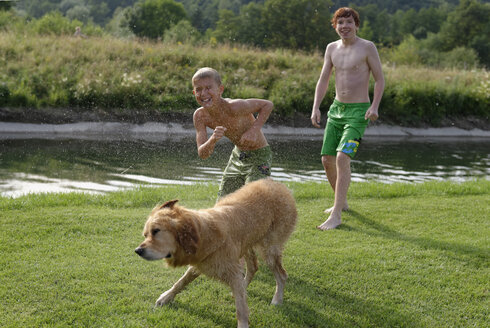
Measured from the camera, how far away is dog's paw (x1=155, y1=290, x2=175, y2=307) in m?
4.02

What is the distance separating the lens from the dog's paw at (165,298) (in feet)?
13.2

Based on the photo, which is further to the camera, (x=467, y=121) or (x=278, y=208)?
(x=467, y=121)

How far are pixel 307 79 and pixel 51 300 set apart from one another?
834 inches

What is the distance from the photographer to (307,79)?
78.2ft

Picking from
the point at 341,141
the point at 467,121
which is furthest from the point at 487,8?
the point at 341,141

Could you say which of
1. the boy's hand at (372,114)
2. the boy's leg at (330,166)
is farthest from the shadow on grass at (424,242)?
the boy's hand at (372,114)

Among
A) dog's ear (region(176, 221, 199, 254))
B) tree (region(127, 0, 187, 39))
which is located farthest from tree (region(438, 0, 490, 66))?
dog's ear (region(176, 221, 199, 254))

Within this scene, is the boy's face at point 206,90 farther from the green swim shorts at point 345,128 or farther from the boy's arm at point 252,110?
the green swim shorts at point 345,128

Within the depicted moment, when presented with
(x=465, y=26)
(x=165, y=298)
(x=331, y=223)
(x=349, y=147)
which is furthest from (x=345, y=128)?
(x=465, y=26)

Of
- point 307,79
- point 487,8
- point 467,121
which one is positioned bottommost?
point 467,121

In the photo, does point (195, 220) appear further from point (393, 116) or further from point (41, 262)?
point (393, 116)

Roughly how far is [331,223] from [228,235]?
314cm

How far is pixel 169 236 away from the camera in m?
3.08

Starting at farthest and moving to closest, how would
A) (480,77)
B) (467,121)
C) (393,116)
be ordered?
(480,77), (467,121), (393,116)
